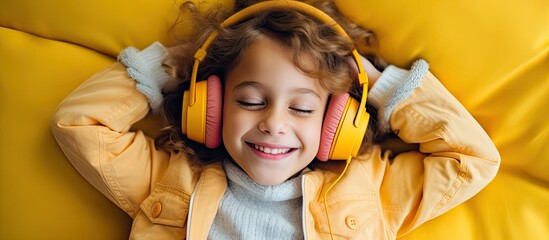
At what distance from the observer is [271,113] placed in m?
1.14

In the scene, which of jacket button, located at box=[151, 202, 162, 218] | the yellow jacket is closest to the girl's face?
the yellow jacket

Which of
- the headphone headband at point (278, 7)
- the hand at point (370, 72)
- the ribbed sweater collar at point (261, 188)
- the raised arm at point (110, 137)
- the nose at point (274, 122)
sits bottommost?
the ribbed sweater collar at point (261, 188)

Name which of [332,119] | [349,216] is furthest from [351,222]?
[332,119]

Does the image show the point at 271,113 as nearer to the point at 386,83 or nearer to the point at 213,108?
the point at 213,108

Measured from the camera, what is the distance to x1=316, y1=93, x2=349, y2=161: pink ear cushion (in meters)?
1.18

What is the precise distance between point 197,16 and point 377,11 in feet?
1.52

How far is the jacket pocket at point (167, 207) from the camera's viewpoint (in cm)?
125

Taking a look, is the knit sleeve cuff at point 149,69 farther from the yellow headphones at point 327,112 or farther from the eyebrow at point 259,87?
the eyebrow at point 259,87

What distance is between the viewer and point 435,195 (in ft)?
4.03

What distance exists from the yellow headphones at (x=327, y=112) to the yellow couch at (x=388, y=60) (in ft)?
0.66

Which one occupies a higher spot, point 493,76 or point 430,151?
point 493,76

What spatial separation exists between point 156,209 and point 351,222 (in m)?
0.47

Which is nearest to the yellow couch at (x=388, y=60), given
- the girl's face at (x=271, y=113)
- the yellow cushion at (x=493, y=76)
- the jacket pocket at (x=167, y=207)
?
the yellow cushion at (x=493, y=76)

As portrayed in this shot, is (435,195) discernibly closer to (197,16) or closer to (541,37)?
(541,37)
